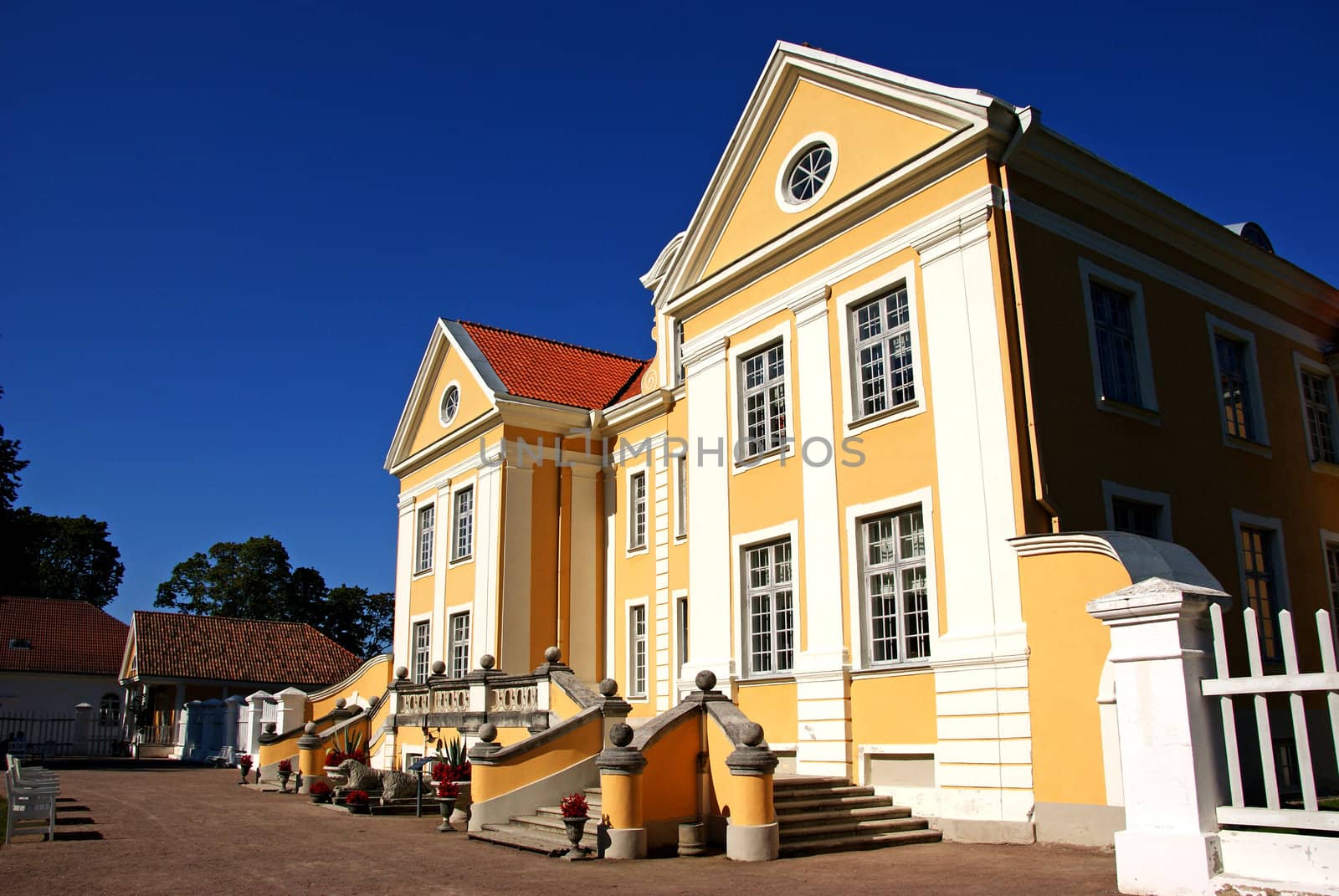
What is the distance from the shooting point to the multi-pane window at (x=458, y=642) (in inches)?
930

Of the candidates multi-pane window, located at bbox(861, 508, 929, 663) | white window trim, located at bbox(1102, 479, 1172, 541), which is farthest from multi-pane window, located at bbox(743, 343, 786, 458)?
white window trim, located at bbox(1102, 479, 1172, 541)

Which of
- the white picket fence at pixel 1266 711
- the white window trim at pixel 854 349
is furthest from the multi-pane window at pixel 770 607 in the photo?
the white picket fence at pixel 1266 711

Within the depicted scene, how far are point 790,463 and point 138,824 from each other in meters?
10.5

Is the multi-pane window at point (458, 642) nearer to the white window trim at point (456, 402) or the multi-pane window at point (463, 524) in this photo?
the multi-pane window at point (463, 524)

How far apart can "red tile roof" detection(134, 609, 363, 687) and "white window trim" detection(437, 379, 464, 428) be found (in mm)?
21464

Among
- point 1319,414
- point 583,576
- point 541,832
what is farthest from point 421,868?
point 1319,414

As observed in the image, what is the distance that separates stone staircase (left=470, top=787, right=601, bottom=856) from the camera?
38.2ft

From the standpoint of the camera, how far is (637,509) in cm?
2269

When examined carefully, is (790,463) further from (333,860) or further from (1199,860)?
(1199,860)

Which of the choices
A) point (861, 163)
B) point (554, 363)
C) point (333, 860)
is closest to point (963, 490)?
point (861, 163)

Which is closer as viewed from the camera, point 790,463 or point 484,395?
point 790,463

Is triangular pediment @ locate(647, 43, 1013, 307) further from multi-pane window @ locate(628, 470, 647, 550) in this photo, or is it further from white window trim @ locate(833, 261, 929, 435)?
multi-pane window @ locate(628, 470, 647, 550)

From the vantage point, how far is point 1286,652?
6.32 metres

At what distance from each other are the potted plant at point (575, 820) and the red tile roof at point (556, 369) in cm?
1293
